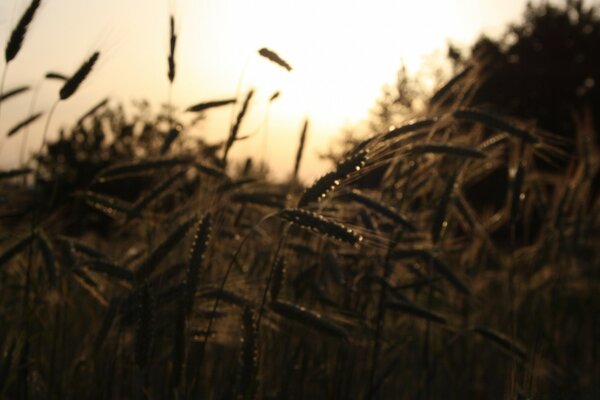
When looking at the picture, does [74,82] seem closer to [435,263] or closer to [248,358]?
[248,358]

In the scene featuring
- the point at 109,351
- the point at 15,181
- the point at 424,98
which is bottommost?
the point at 109,351

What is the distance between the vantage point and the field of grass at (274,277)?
2297 mm

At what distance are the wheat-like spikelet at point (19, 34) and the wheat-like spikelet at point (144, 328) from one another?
0.89 m

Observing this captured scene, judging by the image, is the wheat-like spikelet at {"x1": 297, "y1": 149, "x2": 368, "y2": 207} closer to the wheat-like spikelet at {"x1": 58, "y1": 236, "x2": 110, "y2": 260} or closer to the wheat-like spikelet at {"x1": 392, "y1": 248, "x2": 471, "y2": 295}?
the wheat-like spikelet at {"x1": 58, "y1": 236, "x2": 110, "y2": 260}

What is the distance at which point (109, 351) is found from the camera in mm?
2730

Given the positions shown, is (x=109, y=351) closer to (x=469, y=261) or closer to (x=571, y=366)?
(x=571, y=366)

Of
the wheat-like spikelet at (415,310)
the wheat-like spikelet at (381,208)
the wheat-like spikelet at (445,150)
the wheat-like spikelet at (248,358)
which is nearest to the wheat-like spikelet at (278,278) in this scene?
the wheat-like spikelet at (248,358)

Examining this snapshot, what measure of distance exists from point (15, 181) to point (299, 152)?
117 cm

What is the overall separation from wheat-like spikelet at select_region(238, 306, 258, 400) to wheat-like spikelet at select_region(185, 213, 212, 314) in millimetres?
152

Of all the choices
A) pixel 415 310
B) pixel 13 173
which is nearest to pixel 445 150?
pixel 415 310

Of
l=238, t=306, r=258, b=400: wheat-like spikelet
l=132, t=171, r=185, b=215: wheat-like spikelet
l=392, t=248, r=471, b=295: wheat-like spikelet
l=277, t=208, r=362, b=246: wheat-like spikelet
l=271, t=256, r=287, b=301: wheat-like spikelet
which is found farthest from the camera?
l=392, t=248, r=471, b=295: wheat-like spikelet

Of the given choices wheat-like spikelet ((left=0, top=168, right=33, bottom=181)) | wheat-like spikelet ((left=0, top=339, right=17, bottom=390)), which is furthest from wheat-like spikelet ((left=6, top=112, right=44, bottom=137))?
wheat-like spikelet ((left=0, top=339, right=17, bottom=390))

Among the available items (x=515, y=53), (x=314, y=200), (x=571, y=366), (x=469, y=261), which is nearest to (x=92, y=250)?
(x=314, y=200)

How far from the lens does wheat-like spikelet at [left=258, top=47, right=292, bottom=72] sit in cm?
253
